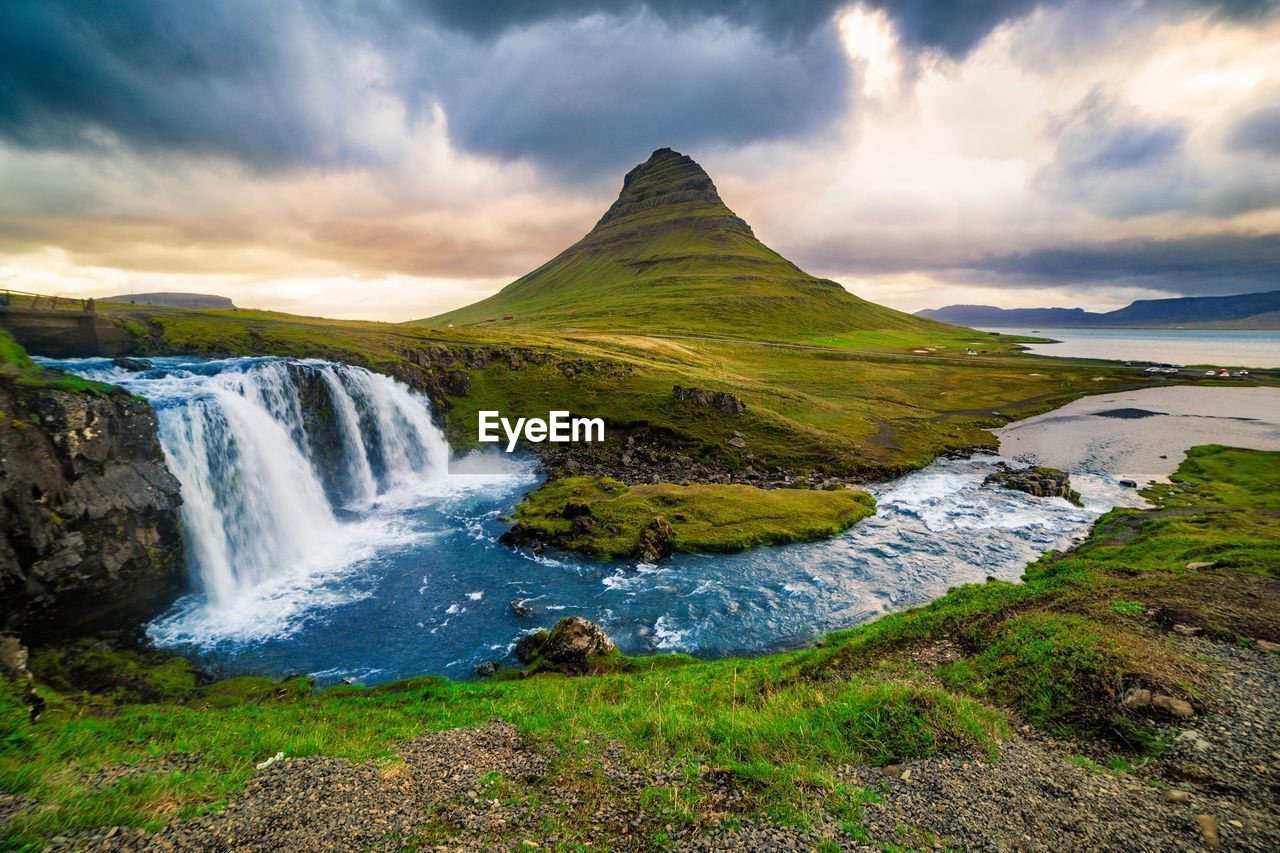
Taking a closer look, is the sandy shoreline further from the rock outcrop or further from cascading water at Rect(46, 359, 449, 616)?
cascading water at Rect(46, 359, 449, 616)

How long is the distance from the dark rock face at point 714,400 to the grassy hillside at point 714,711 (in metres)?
49.8

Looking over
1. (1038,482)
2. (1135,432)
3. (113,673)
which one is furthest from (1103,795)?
(1135,432)

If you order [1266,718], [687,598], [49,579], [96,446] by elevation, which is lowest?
[687,598]

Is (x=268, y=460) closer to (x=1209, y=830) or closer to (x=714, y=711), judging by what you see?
(x=714, y=711)

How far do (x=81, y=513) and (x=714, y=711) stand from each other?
120ft

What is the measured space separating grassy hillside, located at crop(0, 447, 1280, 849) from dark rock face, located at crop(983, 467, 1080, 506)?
2458 cm

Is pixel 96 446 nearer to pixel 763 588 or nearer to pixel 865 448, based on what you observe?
pixel 763 588

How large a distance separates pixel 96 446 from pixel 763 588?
142ft

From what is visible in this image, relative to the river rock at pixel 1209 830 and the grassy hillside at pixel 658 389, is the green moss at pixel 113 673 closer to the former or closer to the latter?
the river rock at pixel 1209 830

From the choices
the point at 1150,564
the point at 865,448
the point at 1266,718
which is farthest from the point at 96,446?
the point at 865,448

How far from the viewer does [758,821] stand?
9.59m

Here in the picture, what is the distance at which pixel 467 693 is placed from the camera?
20.2 m

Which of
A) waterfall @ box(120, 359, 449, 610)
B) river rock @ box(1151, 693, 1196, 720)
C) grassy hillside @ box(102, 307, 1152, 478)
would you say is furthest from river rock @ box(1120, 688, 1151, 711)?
grassy hillside @ box(102, 307, 1152, 478)

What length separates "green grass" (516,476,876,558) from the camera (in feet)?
129
